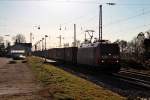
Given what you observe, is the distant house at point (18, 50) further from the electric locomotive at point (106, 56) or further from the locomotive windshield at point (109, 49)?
the locomotive windshield at point (109, 49)

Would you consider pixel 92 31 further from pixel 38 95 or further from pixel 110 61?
pixel 38 95

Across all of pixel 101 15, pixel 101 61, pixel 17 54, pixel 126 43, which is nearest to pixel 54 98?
pixel 101 61

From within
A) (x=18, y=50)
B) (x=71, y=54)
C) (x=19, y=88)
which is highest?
(x=18, y=50)

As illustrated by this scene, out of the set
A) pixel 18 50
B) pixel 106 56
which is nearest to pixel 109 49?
pixel 106 56

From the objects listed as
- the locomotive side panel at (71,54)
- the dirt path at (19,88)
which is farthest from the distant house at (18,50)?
the dirt path at (19,88)

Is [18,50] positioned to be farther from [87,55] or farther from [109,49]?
[109,49]

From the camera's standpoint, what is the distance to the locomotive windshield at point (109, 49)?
35237 millimetres

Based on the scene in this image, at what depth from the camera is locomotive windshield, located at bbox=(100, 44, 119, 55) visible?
35237mm

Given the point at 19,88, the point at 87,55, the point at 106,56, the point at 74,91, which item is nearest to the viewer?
the point at 74,91

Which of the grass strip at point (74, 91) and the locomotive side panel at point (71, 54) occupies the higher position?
the locomotive side panel at point (71, 54)

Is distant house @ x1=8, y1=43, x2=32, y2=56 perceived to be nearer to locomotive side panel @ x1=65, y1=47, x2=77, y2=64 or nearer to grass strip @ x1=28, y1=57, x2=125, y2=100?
locomotive side panel @ x1=65, y1=47, x2=77, y2=64

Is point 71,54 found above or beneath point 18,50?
beneath

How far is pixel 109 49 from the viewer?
3550 cm

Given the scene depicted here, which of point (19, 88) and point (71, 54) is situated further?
point (71, 54)
